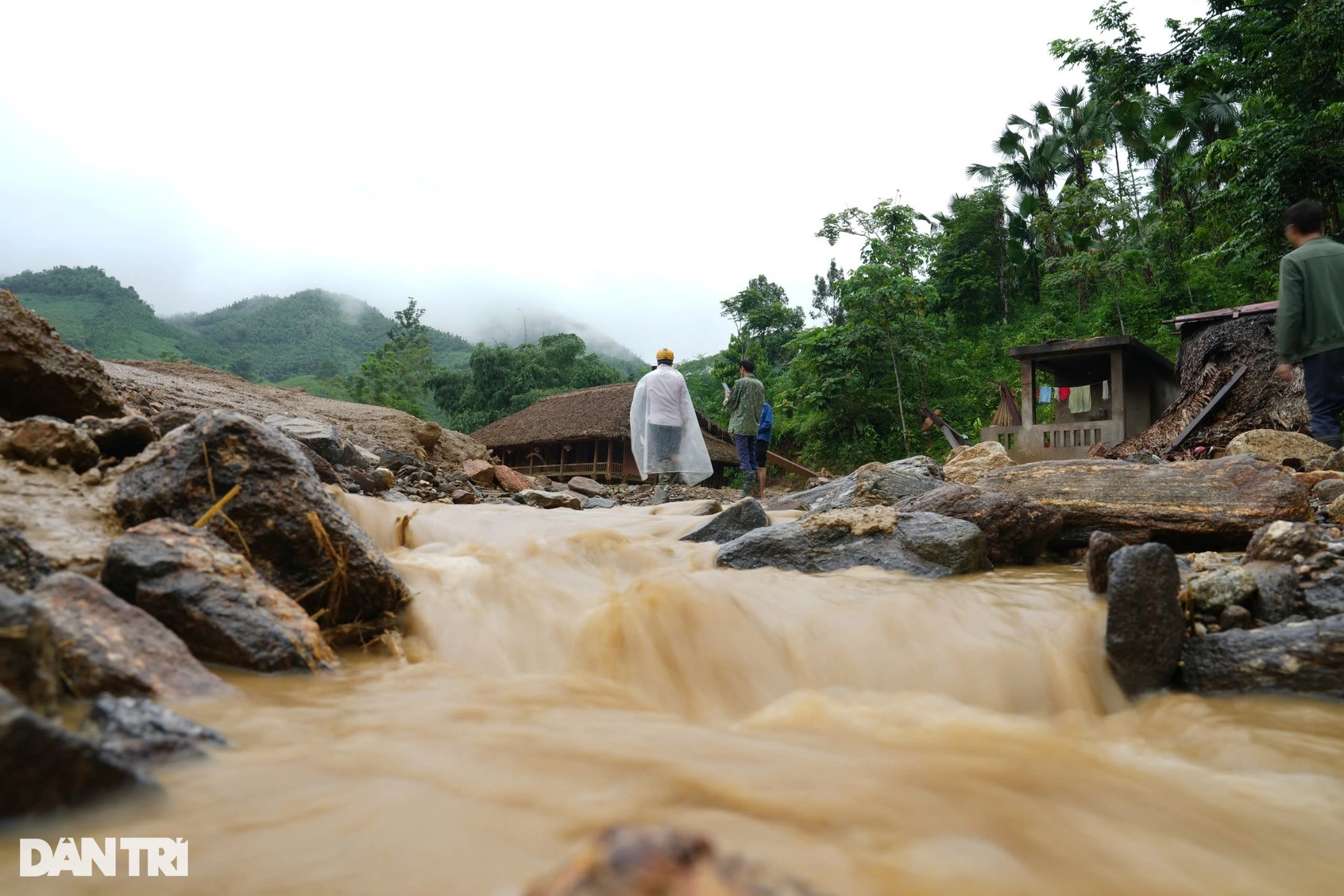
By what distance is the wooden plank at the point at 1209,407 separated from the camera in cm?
1327

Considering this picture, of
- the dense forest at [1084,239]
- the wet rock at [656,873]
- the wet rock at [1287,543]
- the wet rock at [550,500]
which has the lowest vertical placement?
the wet rock at [550,500]

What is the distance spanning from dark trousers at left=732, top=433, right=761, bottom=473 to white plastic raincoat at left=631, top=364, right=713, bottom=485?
0.55 m

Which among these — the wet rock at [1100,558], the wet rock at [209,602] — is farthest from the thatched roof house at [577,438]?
the wet rock at [209,602]

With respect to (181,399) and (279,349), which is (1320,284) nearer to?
(181,399)

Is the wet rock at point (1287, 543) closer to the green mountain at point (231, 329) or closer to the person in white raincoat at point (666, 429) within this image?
the person in white raincoat at point (666, 429)

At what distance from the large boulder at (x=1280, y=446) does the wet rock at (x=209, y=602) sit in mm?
9303

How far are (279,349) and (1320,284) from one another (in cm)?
8940

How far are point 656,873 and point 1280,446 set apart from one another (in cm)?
1013

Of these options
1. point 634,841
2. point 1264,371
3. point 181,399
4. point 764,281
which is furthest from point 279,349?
point 634,841

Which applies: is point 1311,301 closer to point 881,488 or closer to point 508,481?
point 881,488

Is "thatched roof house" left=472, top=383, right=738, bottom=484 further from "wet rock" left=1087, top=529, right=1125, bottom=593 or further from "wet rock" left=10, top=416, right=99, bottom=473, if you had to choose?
"wet rock" left=1087, top=529, right=1125, bottom=593

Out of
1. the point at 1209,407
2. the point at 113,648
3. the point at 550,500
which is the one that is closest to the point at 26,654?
the point at 113,648

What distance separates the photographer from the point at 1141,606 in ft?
9.91

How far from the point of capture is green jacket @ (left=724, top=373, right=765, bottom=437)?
11.9m
